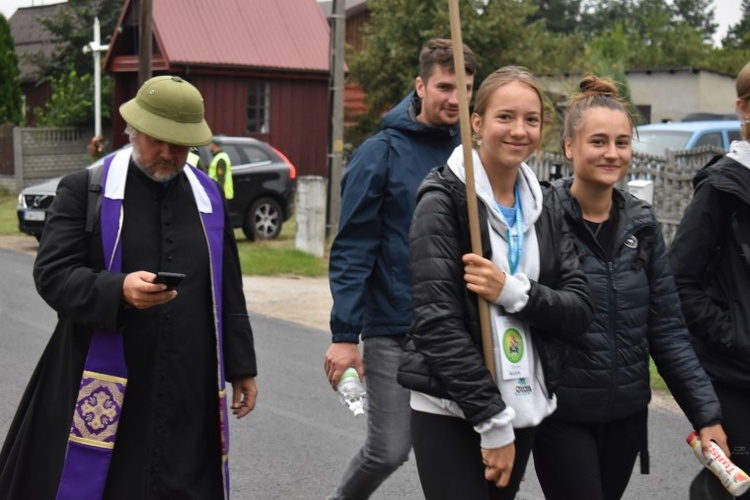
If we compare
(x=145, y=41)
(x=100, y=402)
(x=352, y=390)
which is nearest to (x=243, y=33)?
(x=145, y=41)

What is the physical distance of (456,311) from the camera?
10.8 feet

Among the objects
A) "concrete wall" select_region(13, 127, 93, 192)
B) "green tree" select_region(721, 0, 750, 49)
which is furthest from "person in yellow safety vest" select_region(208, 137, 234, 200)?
"green tree" select_region(721, 0, 750, 49)

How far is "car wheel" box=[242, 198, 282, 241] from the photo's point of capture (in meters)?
18.2

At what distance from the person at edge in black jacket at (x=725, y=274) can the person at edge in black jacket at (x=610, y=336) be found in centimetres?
27

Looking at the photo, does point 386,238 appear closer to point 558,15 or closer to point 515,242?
point 515,242

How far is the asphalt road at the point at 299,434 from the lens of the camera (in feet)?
20.3

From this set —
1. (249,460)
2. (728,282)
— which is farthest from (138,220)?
(249,460)

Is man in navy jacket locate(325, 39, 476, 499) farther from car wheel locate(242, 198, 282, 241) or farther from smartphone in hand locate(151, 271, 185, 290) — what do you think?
car wheel locate(242, 198, 282, 241)

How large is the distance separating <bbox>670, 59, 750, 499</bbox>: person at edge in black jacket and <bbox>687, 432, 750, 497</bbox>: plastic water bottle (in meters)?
0.24

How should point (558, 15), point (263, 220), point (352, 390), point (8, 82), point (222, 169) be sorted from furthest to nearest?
1. point (558, 15)
2. point (8, 82)
3. point (263, 220)
4. point (222, 169)
5. point (352, 390)

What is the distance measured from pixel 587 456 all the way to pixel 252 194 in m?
14.7

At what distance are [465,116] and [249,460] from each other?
12.3ft

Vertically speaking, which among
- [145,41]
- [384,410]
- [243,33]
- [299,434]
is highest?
[243,33]

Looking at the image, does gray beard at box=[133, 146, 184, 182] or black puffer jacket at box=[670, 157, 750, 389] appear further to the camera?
black puffer jacket at box=[670, 157, 750, 389]
